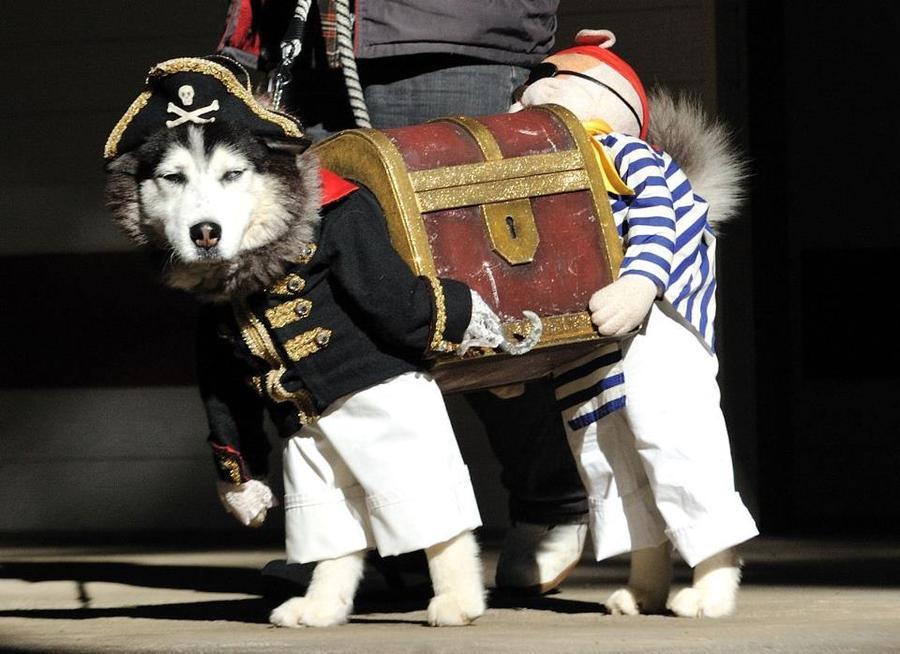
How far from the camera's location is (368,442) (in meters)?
2.99

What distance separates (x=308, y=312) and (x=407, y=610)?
813 mm

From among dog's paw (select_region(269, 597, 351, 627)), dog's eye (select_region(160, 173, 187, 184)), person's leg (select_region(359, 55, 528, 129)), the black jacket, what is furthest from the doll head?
dog's paw (select_region(269, 597, 351, 627))

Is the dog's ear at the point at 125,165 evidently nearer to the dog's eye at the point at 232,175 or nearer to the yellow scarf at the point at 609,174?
the dog's eye at the point at 232,175

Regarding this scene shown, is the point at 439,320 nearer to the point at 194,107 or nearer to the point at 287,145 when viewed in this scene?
the point at 287,145

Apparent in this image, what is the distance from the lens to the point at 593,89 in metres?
3.35

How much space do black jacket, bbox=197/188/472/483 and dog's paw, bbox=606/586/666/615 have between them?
657mm

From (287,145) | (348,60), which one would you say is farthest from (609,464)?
(348,60)

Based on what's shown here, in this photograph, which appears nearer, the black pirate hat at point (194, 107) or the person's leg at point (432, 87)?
the black pirate hat at point (194, 107)

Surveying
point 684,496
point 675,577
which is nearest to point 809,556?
point 675,577

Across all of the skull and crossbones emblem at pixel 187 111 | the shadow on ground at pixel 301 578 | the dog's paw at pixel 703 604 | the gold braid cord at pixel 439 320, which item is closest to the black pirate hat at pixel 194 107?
the skull and crossbones emblem at pixel 187 111

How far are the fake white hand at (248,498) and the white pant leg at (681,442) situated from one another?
737 mm

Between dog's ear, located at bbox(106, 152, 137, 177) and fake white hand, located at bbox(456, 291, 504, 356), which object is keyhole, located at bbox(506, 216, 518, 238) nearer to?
fake white hand, located at bbox(456, 291, 504, 356)

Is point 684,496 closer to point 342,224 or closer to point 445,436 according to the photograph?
point 445,436

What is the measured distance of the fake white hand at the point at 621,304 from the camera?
3.04m
